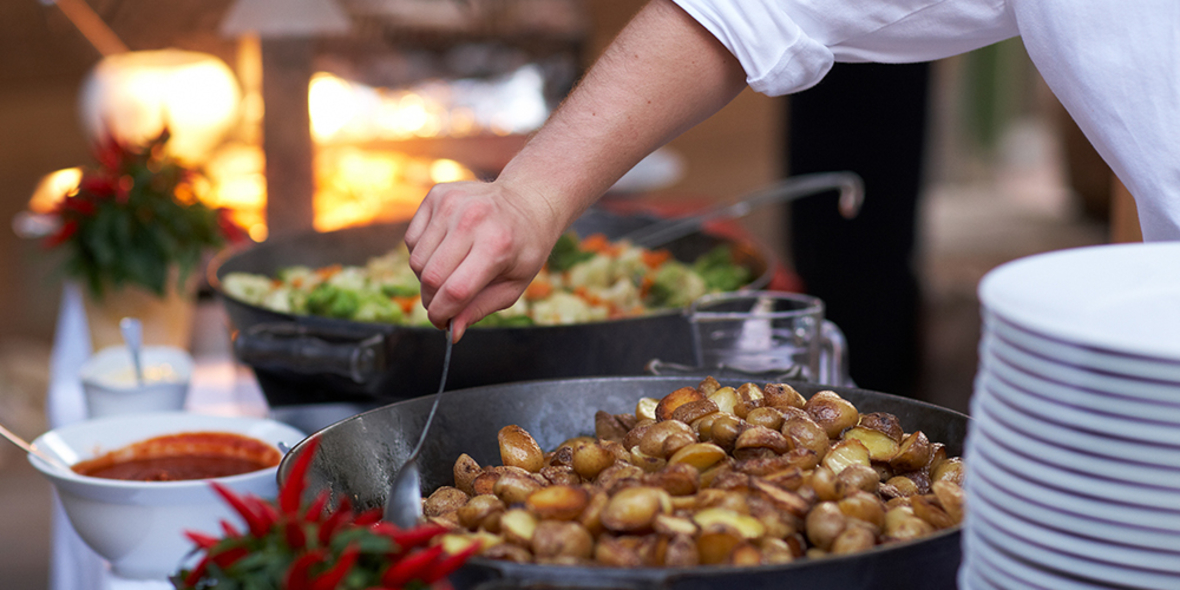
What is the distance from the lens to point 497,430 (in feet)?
3.30

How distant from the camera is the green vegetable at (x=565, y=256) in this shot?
1.98 meters

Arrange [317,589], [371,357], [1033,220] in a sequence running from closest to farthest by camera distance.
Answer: [317,589], [371,357], [1033,220]

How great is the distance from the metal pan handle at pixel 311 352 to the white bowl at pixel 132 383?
11.3 inches

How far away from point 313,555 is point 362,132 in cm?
407

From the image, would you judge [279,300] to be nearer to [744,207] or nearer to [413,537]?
[744,207]

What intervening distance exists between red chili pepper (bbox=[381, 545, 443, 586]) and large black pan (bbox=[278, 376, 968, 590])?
0.03 m

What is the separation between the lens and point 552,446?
1016mm

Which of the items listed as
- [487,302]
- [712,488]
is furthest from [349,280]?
[712,488]

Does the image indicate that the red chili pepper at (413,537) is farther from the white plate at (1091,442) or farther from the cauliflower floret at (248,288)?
the cauliflower floret at (248,288)

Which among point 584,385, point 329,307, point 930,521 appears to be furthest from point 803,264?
point 930,521

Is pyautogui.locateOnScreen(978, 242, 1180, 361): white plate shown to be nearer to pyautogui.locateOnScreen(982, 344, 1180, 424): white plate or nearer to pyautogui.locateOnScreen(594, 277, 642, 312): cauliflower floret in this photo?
pyautogui.locateOnScreen(982, 344, 1180, 424): white plate

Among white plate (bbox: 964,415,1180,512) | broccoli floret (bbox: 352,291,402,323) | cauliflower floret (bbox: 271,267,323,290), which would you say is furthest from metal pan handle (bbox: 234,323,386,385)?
white plate (bbox: 964,415,1180,512)

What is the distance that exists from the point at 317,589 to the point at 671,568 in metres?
0.19

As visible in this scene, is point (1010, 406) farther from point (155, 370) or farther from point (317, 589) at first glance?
point (155, 370)
